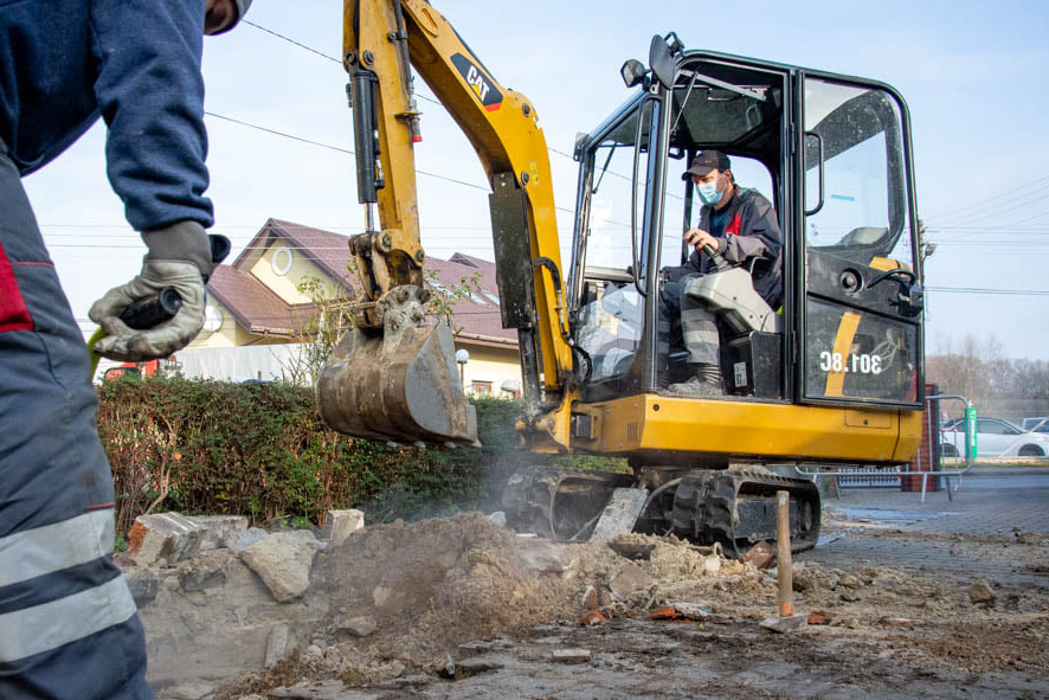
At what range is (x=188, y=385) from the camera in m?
7.96

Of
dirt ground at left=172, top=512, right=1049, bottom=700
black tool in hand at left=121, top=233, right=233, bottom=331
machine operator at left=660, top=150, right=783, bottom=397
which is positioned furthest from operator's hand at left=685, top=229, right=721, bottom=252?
black tool in hand at left=121, top=233, right=233, bottom=331

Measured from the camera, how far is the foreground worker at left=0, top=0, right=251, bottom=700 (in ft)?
4.47

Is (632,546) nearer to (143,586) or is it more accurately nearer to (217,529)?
(217,529)

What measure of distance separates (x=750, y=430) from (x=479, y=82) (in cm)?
291

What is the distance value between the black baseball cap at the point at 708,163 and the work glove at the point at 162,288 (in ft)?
17.0

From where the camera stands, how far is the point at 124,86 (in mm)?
1610

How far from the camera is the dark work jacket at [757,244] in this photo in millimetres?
6000

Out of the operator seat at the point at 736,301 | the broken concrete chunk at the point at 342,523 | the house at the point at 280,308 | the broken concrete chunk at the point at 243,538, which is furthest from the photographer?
the house at the point at 280,308

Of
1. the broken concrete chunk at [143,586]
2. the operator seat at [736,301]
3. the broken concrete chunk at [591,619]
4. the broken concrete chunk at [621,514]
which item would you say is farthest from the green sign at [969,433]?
the broken concrete chunk at [143,586]

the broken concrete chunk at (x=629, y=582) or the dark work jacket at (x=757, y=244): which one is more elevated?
the dark work jacket at (x=757, y=244)

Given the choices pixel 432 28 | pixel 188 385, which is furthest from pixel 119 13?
pixel 188 385

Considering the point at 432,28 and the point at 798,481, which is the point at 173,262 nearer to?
the point at 432,28

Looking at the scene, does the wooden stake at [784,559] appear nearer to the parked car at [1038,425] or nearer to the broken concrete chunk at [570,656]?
Result: the broken concrete chunk at [570,656]

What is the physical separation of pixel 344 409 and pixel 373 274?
752 mm
